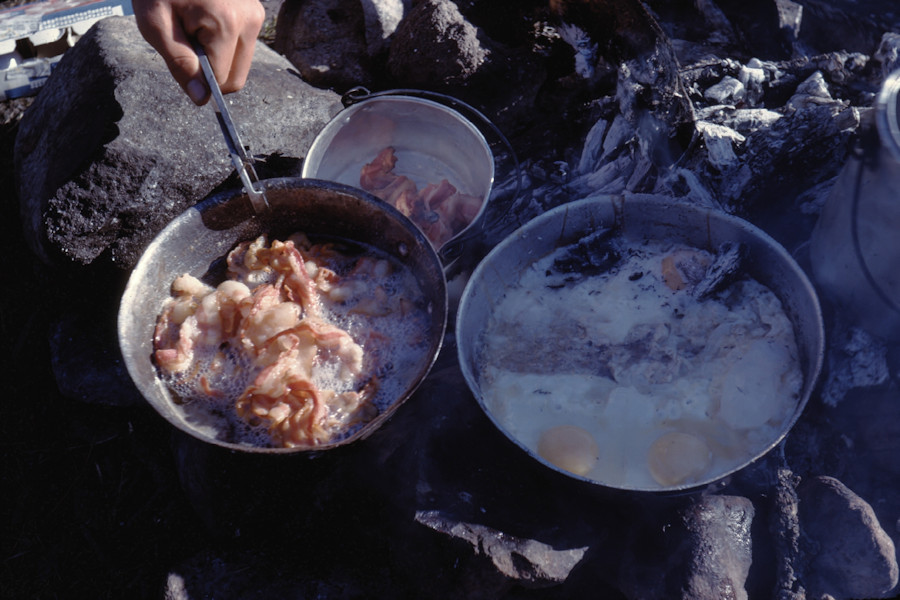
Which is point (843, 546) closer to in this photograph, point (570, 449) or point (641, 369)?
point (641, 369)

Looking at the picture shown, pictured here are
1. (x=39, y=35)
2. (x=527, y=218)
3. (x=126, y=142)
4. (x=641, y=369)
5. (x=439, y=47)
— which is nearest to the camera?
(x=641, y=369)

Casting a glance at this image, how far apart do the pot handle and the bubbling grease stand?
393 millimetres

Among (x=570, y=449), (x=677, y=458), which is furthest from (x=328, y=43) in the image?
(x=677, y=458)

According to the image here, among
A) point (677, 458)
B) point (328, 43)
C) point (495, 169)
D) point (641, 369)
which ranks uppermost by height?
point (328, 43)

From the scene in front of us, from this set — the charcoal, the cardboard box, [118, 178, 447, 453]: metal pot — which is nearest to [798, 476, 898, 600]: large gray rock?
the charcoal

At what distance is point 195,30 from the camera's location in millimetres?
2643

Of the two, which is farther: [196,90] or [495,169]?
[495,169]

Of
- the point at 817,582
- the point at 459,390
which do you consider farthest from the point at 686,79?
the point at 817,582

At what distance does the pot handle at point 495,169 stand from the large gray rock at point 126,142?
1.81 feet

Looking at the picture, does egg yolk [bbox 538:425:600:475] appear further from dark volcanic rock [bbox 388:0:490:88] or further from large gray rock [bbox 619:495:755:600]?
dark volcanic rock [bbox 388:0:490:88]

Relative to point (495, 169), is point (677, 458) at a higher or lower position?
lower

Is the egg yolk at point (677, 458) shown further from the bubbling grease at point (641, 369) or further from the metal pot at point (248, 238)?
the metal pot at point (248, 238)

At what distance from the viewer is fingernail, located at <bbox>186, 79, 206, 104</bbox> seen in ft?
8.96

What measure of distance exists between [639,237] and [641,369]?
88 centimetres
